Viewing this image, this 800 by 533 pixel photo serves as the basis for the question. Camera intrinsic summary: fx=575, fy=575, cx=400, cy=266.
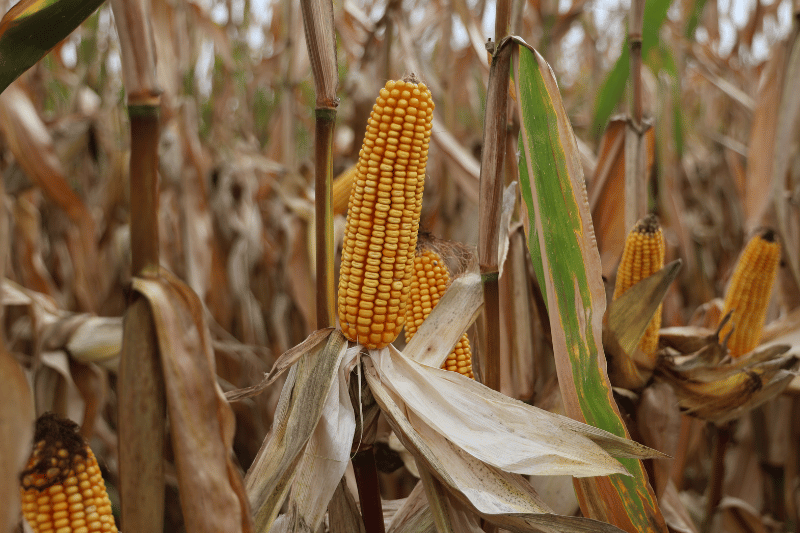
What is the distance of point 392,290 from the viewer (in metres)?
1.17

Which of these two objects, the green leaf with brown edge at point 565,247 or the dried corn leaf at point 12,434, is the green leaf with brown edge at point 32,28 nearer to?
the dried corn leaf at point 12,434

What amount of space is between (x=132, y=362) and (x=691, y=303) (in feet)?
14.2

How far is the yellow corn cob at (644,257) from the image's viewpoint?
152cm

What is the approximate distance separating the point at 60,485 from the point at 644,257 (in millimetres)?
1414

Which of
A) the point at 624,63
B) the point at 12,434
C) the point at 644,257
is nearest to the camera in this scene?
the point at 12,434

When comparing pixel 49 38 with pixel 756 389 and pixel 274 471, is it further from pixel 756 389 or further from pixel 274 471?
pixel 756 389

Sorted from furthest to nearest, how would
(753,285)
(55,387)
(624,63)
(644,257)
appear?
(624,63) → (55,387) → (753,285) → (644,257)

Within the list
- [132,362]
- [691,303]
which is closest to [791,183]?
[691,303]

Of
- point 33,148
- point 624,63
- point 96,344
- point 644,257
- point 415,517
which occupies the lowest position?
point 415,517

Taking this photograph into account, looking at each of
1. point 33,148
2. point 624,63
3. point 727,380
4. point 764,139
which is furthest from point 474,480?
point 33,148

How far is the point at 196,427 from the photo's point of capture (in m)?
0.86

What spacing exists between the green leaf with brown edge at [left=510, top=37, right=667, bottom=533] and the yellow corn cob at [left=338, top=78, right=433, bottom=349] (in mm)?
209

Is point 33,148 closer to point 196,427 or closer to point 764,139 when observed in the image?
point 196,427

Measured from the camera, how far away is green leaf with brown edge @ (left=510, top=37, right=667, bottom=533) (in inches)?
43.9
